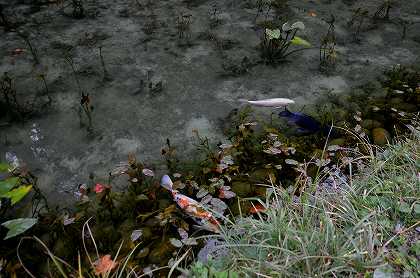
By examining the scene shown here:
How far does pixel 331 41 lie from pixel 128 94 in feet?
7.57

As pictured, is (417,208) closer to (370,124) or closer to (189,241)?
(370,124)

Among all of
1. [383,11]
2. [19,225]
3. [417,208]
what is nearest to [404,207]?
[417,208]

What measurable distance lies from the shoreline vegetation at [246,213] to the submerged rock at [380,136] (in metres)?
0.01

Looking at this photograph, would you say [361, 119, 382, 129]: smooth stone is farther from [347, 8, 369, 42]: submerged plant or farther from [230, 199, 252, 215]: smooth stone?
[347, 8, 369, 42]: submerged plant

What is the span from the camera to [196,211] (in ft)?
8.16

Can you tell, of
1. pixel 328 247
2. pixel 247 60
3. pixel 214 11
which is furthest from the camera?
pixel 214 11

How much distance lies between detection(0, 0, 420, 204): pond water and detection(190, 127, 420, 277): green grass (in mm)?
1035

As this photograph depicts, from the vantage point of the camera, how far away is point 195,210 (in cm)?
249

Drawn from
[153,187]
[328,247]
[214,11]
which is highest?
[214,11]

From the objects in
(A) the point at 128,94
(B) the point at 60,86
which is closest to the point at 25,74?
(B) the point at 60,86


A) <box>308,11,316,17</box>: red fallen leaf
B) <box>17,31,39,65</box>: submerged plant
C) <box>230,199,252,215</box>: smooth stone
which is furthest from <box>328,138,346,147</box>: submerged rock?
<box>17,31,39,65</box>: submerged plant

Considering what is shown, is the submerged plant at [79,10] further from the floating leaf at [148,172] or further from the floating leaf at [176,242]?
the floating leaf at [176,242]

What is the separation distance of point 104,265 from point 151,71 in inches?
87.1

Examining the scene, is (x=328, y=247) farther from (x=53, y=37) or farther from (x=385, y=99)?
(x=53, y=37)
